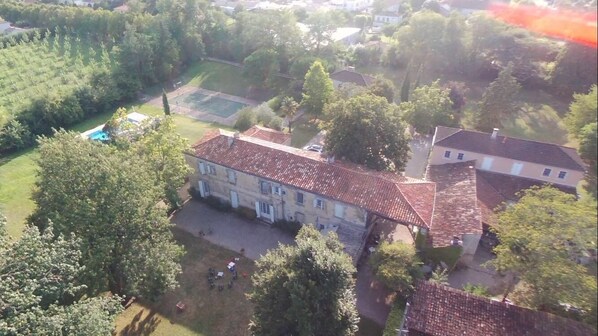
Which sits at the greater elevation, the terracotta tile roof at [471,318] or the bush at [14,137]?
the terracotta tile roof at [471,318]

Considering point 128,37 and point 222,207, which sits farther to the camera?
point 128,37

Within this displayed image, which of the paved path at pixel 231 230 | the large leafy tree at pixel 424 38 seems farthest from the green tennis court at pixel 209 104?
the large leafy tree at pixel 424 38

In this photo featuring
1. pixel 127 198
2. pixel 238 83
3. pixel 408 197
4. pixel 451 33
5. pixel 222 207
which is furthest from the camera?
pixel 238 83

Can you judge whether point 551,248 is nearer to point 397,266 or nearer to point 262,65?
point 397,266

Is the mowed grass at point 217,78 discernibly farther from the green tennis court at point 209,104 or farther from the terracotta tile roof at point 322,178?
the terracotta tile roof at point 322,178

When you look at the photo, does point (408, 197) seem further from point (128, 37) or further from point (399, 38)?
point (128, 37)

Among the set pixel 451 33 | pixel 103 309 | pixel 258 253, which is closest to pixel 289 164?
pixel 258 253

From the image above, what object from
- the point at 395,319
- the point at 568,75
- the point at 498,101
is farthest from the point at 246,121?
the point at 568,75
